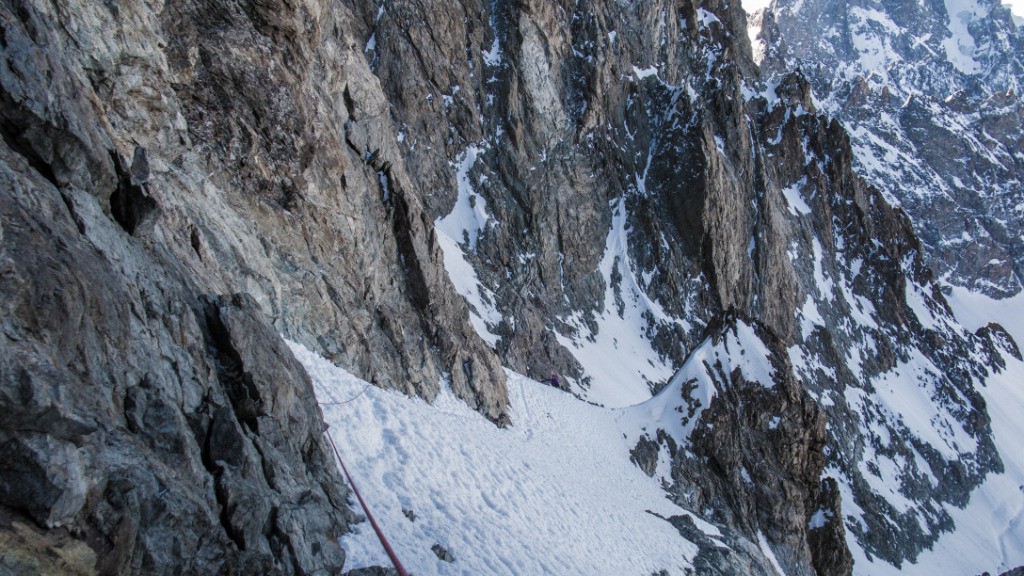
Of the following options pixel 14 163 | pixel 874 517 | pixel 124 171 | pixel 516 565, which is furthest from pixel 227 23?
pixel 874 517

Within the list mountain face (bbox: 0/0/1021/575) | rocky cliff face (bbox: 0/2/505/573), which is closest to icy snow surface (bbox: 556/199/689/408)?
mountain face (bbox: 0/0/1021/575)

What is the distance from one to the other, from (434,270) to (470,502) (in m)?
14.6

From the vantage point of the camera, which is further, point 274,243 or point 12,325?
point 274,243

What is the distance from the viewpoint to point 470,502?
1098 cm

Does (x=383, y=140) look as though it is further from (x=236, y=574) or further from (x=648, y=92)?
(x=648, y=92)

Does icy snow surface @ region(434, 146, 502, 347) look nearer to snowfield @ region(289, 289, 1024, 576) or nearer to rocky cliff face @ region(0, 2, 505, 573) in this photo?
snowfield @ region(289, 289, 1024, 576)

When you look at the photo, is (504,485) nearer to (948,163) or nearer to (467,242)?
(467,242)

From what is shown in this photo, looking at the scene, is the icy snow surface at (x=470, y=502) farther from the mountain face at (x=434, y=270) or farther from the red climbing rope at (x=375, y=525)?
the mountain face at (x=434, y=270)

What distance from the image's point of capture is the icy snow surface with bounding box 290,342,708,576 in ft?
30.3

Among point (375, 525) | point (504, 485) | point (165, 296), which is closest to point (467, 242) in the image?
point (504, 485)

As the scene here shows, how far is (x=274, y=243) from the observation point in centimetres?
1620

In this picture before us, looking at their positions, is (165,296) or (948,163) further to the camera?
(948,163)

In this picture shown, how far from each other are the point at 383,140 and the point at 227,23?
25.1ft

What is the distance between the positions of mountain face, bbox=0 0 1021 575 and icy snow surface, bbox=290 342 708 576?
46.4 inches
